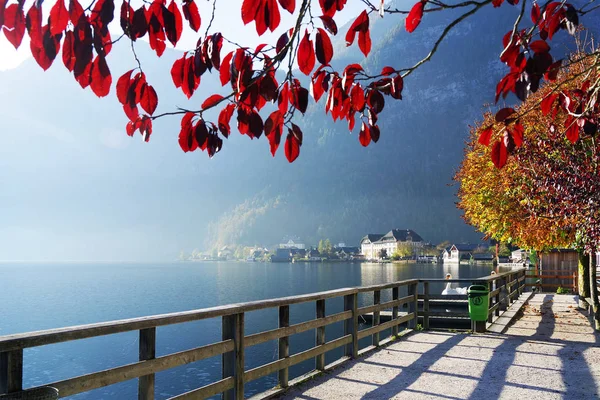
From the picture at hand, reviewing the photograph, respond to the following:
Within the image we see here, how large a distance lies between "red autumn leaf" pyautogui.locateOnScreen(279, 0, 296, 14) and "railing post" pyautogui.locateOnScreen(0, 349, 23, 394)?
341cm

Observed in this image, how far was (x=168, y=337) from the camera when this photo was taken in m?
39.8

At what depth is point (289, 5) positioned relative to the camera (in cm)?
193

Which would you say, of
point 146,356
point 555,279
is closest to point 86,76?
point 146,356

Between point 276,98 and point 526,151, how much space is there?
1456 cm

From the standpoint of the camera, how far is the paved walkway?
754 centimetres

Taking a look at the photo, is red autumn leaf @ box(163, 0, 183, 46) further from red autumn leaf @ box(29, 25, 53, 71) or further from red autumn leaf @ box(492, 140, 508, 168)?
red autumn leaf @ box(492, 140, 508, 168)

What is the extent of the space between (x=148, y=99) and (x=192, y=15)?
44cm

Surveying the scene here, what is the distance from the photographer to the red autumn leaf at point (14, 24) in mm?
1775

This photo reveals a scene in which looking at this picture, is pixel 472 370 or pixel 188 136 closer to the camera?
pixel 188 136

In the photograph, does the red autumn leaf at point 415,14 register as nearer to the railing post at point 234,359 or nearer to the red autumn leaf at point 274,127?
the red autumn leaf at point 274,127

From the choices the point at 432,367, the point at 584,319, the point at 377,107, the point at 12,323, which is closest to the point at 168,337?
the point at 12,323

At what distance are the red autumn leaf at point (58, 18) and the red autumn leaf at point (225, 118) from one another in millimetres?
1056

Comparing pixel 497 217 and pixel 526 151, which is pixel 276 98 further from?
pixel 497 217

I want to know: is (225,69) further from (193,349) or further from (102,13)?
(193,349)
